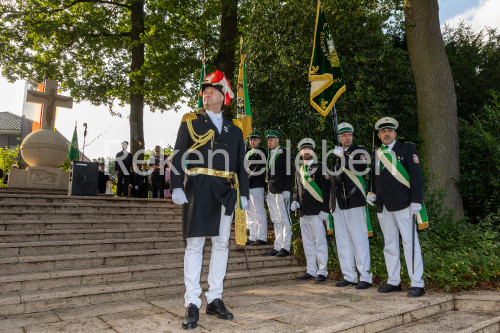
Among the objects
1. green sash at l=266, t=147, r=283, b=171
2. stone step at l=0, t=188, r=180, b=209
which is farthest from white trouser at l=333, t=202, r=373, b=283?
stone step at l=0, t=188, r=180, b=209

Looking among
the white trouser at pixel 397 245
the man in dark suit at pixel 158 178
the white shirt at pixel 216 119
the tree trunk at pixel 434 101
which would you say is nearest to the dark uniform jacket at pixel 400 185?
the white trouser at pixel 397 245

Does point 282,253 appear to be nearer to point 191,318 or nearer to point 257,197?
point 257,197

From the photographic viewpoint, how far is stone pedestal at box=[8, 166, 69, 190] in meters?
10.9

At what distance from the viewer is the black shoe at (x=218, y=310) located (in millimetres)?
3547

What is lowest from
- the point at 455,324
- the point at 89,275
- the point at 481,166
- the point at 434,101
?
the point at 455,324

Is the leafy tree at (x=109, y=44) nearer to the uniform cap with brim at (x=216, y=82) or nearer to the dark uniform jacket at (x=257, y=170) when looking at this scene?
the dark uniform jacket at (x=257, y=170)

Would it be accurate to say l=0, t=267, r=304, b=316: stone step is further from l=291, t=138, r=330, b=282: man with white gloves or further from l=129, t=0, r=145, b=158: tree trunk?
l=129, t=0, r=145, b=158: tree trunk

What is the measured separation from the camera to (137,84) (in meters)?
15.3

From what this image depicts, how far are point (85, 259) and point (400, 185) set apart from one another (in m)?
4.44

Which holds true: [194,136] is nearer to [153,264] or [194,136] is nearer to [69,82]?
[153,264]

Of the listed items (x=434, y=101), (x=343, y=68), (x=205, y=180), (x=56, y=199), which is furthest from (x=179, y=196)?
(x=434, y=101)

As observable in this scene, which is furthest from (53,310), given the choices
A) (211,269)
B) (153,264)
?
(211,269)

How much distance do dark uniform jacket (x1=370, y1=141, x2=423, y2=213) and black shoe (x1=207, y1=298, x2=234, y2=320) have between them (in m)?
2.62

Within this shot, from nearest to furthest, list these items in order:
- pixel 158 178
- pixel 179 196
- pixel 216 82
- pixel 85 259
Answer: pixel 179 196 < pixel 216 82 < pixel 85 259 < pixel 158 178
